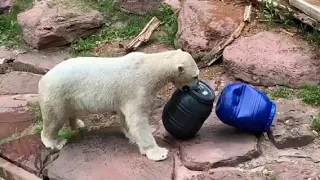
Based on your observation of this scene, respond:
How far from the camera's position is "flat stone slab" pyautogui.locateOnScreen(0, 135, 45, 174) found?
182 inches

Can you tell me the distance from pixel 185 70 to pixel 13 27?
303cm

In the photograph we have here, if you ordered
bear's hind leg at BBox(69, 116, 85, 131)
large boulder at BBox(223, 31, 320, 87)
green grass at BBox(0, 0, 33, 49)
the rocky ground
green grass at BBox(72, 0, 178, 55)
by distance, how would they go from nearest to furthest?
the rocky ground, bear's hind leg at BBox(69, 116, 85, 131), large boulder at BBox(223, 31, 320, 87), green grass at BBox(72, 0, 178, 55), green grass at BBox(0, 0, 33, 49)

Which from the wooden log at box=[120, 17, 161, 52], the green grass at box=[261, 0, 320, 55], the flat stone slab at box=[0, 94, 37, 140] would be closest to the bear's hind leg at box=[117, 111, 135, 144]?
the flat stone slab at box=[0, 94, 37, 140]

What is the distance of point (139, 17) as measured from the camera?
262 inches

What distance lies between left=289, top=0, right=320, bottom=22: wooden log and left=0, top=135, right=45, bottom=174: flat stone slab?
242cm

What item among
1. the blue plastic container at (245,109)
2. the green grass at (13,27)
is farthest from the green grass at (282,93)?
the green grass at (13,27)

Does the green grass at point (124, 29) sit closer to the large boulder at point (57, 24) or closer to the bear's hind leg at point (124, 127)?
the large boulder at point (57, 24)

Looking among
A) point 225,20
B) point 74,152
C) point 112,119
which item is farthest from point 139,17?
point 74,152

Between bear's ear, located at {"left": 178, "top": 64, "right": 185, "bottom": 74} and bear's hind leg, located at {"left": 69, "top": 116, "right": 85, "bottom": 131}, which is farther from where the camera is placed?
bear's hind leg, located at {"left": 69, "top": 116, "right": 85, "bottom": 131}

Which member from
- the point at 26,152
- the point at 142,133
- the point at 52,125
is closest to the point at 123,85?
the point at 142,133

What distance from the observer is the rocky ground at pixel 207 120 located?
437cm

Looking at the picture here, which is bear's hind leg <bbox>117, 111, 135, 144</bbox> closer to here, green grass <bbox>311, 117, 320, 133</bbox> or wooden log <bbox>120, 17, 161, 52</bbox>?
green grass <bbox>311, 117, 320, 133</bbox>

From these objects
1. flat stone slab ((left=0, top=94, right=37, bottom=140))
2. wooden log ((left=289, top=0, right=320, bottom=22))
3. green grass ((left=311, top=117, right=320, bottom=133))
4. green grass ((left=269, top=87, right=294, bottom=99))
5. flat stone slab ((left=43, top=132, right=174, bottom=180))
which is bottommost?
flat stone slab ((left=0, top=94, right=37, bottom=140))

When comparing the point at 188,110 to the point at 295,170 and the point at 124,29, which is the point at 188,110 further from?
the point at 124,29
